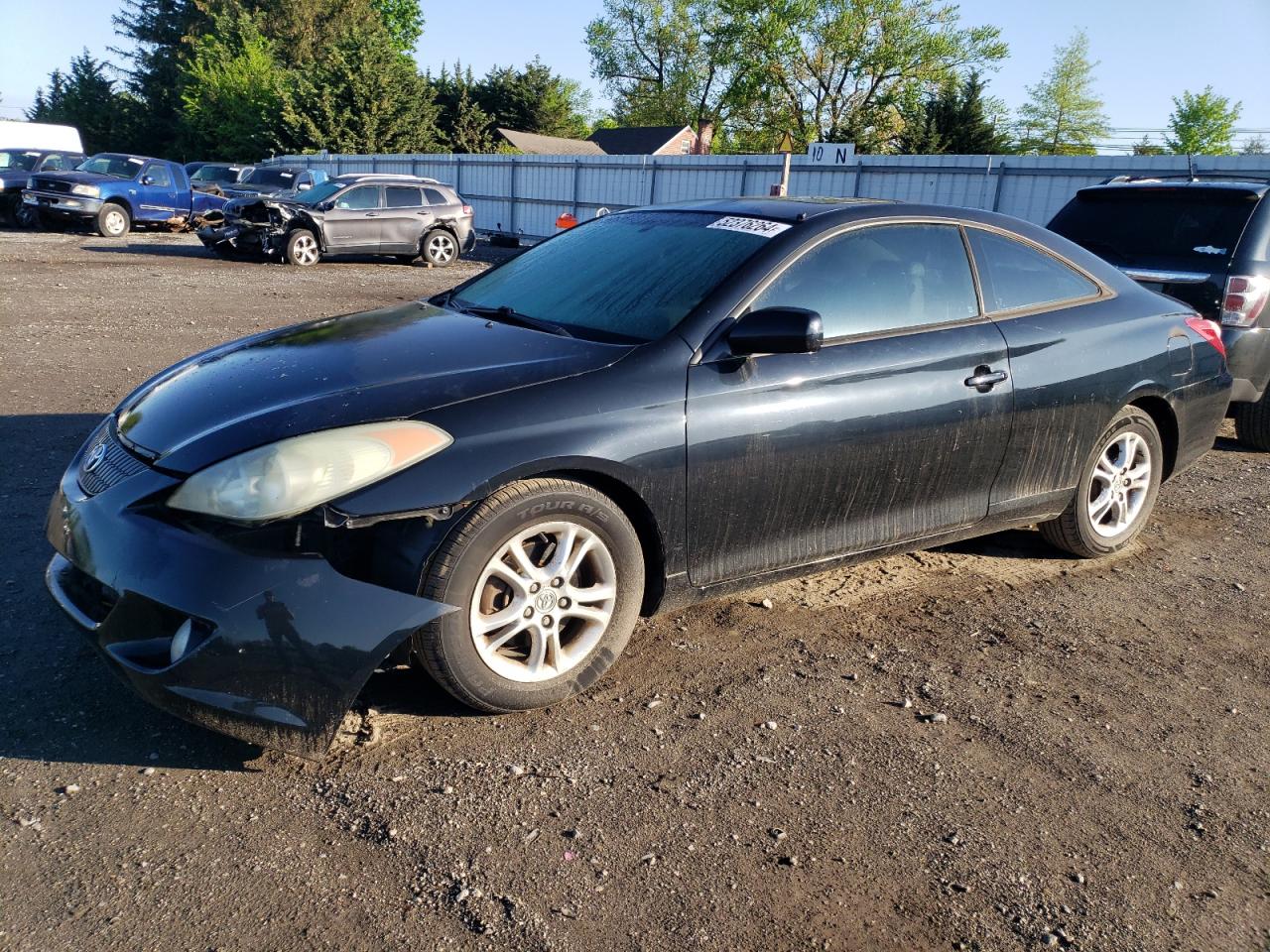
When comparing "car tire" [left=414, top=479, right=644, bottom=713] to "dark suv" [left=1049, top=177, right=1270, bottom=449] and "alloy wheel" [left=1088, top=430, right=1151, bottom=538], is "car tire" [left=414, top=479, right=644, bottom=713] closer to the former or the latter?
"alloy wheel" [left=1088, top=430, right=1151, bottom=538]

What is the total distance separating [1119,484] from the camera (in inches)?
197

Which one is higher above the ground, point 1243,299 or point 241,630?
point 1243,299

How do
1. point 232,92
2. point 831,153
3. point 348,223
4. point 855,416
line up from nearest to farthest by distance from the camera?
point 855,416 < point 831,153 < point 348,223 < point 232,92

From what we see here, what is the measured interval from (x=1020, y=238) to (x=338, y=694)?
344cm

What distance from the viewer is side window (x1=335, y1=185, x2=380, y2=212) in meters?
19.0

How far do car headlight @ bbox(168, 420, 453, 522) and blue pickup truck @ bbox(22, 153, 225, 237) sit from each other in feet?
72.2

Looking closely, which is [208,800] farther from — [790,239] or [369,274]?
[369,274]

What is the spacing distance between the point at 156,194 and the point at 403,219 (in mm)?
7164

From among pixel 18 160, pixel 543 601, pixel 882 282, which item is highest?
pixel 882 282

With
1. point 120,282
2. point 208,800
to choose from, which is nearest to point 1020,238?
point 208,800

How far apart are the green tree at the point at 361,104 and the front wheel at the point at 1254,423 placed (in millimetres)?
40804

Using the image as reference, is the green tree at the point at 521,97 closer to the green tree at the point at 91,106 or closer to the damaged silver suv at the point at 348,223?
the green tree at the point at 91,106

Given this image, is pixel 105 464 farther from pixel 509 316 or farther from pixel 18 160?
pixel 18 160

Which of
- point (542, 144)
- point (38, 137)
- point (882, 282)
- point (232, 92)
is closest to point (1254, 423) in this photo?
point (882, 282)
